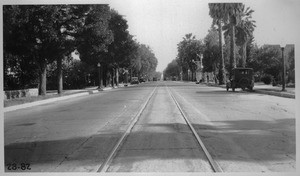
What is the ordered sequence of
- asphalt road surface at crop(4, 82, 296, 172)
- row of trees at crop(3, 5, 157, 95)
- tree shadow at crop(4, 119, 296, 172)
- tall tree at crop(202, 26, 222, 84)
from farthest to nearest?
tall tree at crop(202, 26, 222, 84)
row of trees at crop(3, 5, 157, 95)
tree shadow at crop(4, 119, 296, 172)
asphalt road surface at crop(4, 82, 296, 172)

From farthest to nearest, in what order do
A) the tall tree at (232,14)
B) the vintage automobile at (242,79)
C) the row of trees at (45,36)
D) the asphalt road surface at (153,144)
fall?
the tall tree at (232,14), the vintage automobile at (242,79), the row of trees at (45,36), the asphalt road surface at (153,144)

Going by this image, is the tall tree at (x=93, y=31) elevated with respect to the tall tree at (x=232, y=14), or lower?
lower

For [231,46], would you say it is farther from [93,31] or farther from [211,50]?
[211,50]

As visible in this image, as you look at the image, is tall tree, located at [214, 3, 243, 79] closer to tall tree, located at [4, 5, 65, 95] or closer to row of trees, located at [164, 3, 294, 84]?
row of trees, located at [164, 3, 294, 84]

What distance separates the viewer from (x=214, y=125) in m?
10.7

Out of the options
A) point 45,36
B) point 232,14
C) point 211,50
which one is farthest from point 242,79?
point 211,50

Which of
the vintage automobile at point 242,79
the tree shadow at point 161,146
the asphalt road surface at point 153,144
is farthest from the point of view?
the vintage automobile at point 242,79

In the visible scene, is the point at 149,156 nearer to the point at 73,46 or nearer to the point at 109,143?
the point at 109,143

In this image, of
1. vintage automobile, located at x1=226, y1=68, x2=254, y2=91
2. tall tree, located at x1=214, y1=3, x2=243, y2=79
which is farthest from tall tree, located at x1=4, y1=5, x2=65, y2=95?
tall tree, located at x1=214, y1=3, x2=243, y2=79

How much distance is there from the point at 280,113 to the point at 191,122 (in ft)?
11.8

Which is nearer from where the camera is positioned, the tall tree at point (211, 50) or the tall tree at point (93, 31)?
the tall tree at point (93, 31)

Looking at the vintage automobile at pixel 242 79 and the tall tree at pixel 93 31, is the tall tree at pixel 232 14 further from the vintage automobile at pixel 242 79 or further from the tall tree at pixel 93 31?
the tall tree at pixel 93 31

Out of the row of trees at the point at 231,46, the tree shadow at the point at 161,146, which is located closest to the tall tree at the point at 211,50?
the row of trees at the point at 231,46

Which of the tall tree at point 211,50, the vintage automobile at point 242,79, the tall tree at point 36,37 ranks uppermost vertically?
the tall tree at point 211,50
